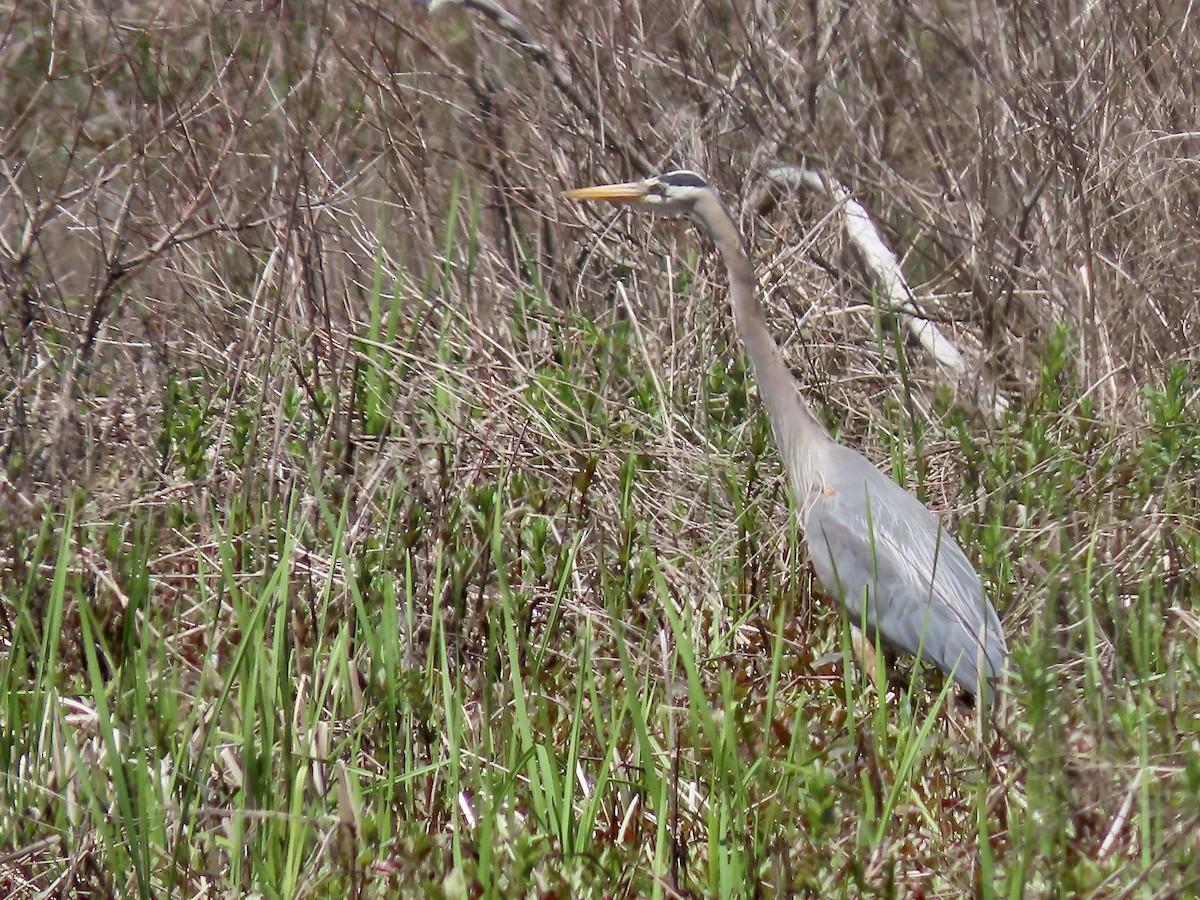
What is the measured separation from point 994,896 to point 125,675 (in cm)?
164

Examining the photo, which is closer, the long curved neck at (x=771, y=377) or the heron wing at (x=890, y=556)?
the heron wing at (x=890, y=556)

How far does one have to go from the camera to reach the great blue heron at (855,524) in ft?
11.8

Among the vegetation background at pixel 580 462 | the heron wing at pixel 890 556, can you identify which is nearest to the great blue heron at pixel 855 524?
the heron wing at pixel 890 556

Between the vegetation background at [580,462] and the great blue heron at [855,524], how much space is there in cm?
10

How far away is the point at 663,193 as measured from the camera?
420cm

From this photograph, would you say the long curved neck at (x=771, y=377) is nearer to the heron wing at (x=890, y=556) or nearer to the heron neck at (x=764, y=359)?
the heron neck at (x=764, y=359)

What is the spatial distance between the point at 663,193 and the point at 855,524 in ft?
3.49

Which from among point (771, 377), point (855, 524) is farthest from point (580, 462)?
point (855, 524)

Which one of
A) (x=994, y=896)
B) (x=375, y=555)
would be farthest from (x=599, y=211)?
(x=994, y=896)

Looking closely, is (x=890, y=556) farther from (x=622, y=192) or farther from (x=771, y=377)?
(x=622, y=192)

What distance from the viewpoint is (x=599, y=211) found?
17.0ft

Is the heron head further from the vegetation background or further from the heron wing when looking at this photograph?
the heron wing

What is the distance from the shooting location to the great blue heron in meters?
3.59

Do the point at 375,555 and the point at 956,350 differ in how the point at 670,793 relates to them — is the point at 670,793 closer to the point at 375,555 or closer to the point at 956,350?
the point at 375,555
